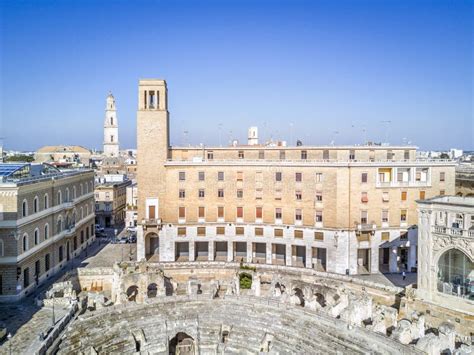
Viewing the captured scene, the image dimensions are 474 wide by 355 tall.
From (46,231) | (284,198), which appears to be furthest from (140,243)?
(284,198)

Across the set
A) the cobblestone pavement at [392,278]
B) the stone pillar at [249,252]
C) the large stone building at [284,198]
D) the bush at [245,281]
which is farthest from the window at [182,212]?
the cobblestone pavement at [392,278]

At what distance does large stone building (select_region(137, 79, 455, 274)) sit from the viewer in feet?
161

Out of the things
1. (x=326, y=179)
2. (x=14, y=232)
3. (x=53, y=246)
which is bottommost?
(x=53, y=246)

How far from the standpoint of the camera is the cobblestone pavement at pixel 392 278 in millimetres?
44797

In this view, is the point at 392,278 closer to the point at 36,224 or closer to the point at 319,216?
the point at 319,216

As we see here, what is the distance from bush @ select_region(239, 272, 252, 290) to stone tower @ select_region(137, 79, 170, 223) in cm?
1386

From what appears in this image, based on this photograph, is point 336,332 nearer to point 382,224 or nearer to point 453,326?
point 453,326

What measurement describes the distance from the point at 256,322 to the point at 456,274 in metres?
16.8

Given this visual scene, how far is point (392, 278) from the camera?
47.0m

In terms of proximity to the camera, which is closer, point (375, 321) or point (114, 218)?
point (375, 321)

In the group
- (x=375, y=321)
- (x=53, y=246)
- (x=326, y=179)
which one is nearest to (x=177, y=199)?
(x=53, y=246)

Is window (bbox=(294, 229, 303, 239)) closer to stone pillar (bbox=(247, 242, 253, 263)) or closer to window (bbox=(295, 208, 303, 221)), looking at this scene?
window (bbox=(295, 208, 303, 221))

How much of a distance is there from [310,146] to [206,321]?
27.0m

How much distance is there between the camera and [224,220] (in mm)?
52969
